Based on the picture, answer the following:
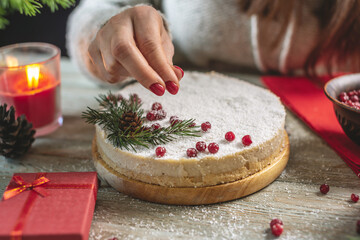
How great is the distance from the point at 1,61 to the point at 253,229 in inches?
46.3

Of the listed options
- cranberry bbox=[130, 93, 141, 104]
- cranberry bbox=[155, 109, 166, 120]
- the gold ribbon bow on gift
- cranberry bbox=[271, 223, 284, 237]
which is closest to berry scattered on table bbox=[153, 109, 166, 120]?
cranberry bbox=[155, 109, 166, 120]

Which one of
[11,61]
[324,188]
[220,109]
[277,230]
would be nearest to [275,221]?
[277,230]

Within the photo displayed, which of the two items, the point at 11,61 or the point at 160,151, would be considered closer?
the point at 160,151

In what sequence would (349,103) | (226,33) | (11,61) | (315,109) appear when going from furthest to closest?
(226,33) < (315,109) < (11,61) < (349,103)

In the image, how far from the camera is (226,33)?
6.14 ft

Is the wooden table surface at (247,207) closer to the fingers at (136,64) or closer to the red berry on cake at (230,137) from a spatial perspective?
the red berry on cake at (230,137)

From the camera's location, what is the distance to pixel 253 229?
925mm

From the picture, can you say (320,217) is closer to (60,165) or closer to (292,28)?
(60,165)

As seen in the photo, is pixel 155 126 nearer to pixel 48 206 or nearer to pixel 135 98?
pixel 135 98

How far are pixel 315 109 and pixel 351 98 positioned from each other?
0.30m

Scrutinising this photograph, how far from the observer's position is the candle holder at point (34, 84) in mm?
1259

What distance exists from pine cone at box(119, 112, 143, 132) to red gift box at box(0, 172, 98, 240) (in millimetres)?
175

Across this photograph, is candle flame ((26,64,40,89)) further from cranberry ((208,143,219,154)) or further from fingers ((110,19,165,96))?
cranberry ((208,143,219,154))

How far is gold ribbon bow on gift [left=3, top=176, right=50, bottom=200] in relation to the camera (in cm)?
92
